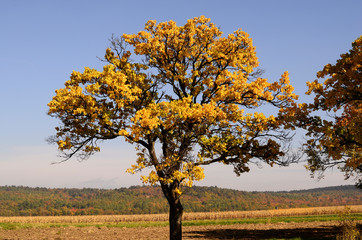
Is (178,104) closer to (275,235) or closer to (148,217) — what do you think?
(275,235)

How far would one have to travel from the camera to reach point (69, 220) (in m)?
65.2

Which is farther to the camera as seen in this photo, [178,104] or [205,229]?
[205,229]

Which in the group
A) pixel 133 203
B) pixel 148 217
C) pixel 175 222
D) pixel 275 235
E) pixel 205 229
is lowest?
pixel 148 217

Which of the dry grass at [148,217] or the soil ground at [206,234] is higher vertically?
the soil ground at [206,234]

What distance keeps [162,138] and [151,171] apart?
303cm

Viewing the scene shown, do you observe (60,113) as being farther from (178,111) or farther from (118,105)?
(178,111)

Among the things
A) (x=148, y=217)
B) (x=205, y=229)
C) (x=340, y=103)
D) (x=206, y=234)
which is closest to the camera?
(x=340, y=103)

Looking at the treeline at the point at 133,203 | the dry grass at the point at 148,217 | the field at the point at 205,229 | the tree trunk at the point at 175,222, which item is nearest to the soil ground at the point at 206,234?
the field at the point at 205,229

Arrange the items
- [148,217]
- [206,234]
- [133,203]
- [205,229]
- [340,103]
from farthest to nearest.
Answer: [133,203]
[148,217]
[205,229]
[206,234]
[340,103]

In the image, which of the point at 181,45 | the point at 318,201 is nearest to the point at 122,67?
the point at 181,45

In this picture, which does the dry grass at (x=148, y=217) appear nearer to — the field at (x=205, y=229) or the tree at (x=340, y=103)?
the field at (x=205, y=229)

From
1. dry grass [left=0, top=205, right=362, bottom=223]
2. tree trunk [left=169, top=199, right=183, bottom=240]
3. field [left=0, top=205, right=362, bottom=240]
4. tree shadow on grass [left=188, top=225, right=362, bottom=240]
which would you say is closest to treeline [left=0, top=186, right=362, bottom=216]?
dry grass [left=0, top=205, right=362, bottom=223]

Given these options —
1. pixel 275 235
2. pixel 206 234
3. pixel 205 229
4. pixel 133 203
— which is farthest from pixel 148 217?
pixel 133 203

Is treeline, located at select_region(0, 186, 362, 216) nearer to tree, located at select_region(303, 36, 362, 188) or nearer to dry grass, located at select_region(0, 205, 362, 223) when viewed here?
dry grass, located at select_region(0, 205, 362, 223)
